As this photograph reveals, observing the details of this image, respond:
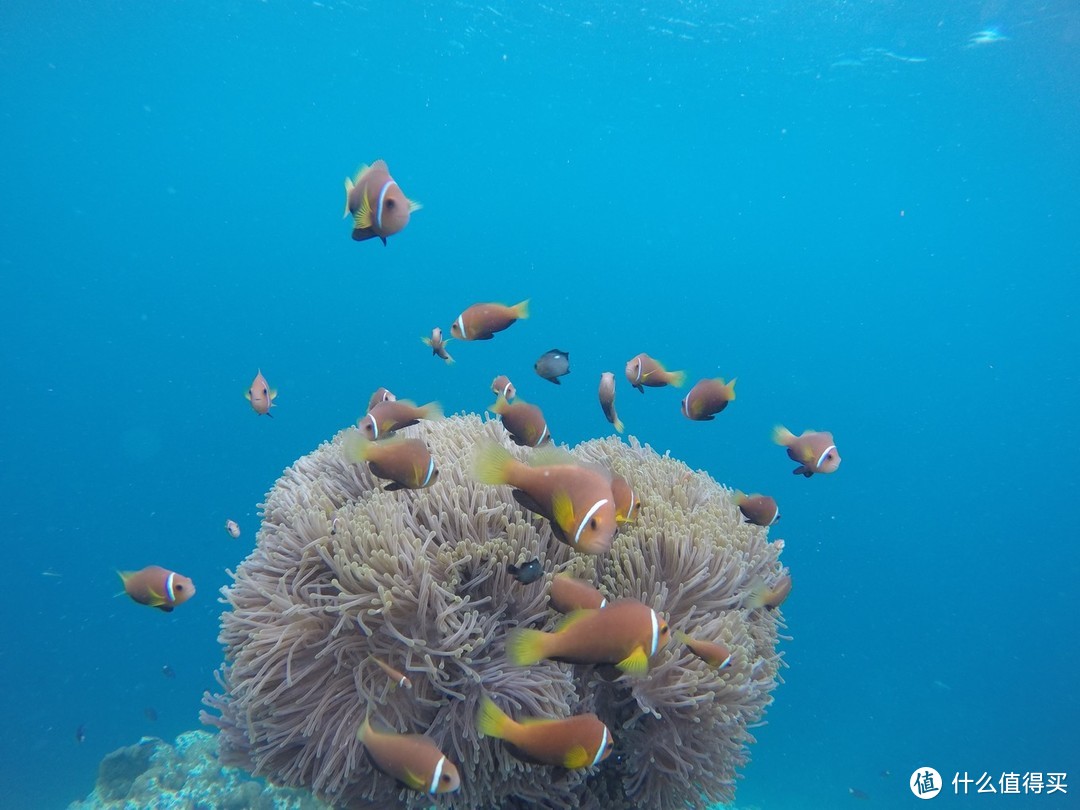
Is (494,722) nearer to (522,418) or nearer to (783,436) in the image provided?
(522,418)

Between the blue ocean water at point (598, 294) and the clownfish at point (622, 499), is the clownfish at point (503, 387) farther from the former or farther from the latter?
the blue ocean water at point (598, 294)

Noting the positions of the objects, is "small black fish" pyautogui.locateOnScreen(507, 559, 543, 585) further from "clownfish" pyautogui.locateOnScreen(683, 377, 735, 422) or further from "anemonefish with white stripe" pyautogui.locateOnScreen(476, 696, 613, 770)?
"clownfish" pyautogui.locateOnScreen(683, 377, 735, 422)

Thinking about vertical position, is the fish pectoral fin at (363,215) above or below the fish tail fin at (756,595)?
above

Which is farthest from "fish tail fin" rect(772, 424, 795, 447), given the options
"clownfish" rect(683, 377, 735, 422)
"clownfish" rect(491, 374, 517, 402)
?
"clownfish" rect(491, 374, 517, 402)

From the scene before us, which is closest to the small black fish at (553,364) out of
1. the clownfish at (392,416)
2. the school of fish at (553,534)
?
the school of fish at (553,534)

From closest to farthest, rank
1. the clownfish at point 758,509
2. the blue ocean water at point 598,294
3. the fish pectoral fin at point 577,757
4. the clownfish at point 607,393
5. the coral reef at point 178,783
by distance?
the fish pectoral fin at point 577,757, the clownfish at point 758,509, the clownfish at point 607,393, the coral reef at point 178,783, the blue ocean water at point 598,294

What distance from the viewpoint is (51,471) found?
1459 inches

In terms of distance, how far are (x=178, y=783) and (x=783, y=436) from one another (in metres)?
11.2

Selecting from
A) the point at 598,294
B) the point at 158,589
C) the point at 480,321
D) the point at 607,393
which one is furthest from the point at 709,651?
the point at 598,294

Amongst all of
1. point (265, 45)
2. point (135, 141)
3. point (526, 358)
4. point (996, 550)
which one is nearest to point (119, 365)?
point (135, 141)

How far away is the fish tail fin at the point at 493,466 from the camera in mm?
2227

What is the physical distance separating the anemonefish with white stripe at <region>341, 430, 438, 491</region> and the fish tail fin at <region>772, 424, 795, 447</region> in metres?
3.12

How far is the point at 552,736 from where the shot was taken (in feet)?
6.88

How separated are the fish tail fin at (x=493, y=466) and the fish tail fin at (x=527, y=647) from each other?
0.55 metres
